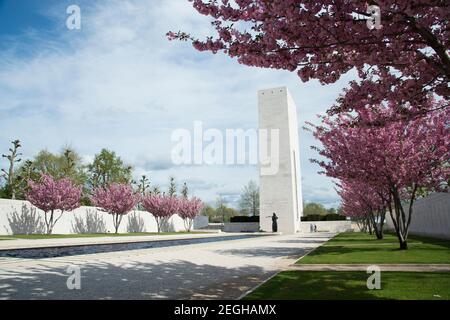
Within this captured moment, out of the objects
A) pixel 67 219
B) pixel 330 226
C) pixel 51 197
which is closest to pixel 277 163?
pixel 330 226

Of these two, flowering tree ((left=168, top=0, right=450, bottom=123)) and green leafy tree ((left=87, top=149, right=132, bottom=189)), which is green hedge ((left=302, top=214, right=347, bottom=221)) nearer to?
green leafy tree ((left=87, top=149, right=132, bottom=189))

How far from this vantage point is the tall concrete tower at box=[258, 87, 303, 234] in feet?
210

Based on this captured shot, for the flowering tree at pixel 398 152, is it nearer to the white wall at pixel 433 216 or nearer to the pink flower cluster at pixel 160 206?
the white wall at pixel 433 216

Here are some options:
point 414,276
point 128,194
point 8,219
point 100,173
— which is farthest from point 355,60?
point 100,173

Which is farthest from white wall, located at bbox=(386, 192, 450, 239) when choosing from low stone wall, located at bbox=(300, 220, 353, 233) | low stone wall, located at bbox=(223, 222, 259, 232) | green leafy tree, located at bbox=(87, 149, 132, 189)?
green leafy tree, located at bbox=(87, 149, 132, 189)

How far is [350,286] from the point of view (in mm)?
8141

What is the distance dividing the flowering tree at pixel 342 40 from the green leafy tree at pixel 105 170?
230 ft

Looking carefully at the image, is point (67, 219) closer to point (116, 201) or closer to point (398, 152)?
point (116, 201)

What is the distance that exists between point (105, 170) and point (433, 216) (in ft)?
201

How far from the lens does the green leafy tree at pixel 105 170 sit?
7469 cm

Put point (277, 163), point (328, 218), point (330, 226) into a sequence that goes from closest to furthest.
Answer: point (277, 163) → point (330, 226) → point (328, 218)

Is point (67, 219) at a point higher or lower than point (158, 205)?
lower
